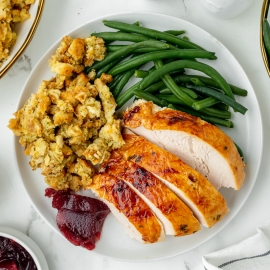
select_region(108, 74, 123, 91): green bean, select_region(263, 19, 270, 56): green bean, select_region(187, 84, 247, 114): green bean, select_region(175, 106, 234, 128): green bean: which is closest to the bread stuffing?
select_region(108, 74, 123, 91): green bean

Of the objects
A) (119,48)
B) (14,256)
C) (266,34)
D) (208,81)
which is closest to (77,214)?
(14,256)

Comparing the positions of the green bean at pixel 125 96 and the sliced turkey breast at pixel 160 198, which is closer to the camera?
the sliced turkey breast at pixel 160 198

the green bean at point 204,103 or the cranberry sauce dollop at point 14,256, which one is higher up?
the green bean at point 204,103

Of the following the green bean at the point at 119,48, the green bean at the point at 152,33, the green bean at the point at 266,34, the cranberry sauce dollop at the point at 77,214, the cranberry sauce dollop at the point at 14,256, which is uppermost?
the green bean at the point at 266,34

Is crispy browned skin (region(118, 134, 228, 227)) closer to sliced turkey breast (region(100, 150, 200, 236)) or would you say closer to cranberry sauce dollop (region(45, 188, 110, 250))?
sliced turkey breast (region(100, 150, 200, 236))

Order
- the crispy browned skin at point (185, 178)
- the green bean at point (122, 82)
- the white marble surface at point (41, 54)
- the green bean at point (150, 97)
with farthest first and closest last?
1. the white marble surface at point (41, 54)
2. the green bean at point (122, 82)
3. the green bean at point (150, 97)
4. the crispy browned skin at point (185, 178)

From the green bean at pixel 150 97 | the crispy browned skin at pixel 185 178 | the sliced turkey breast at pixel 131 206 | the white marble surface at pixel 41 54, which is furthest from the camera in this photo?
the white marble surface at pixel 41 54

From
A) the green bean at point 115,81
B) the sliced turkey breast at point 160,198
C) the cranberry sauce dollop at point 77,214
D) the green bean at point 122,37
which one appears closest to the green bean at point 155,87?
the green bean at point 115,81

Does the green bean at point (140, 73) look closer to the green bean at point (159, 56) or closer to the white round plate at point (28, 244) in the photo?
the green bean at point (159, 56)

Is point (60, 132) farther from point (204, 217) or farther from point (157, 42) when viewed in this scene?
point (204, 217)
